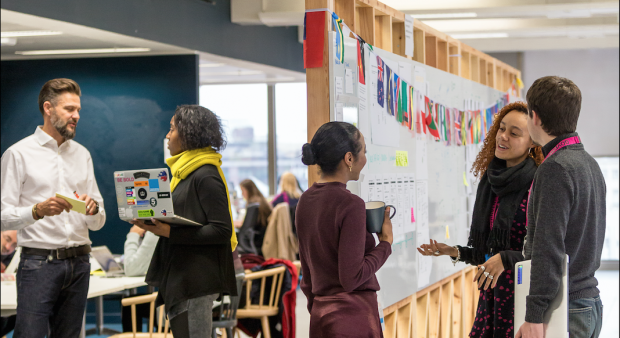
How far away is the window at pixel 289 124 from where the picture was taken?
10.9 m

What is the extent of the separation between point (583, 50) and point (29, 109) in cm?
809

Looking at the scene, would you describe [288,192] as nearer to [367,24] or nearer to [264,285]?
[264,285]

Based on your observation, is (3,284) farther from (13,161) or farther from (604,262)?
(604,262)

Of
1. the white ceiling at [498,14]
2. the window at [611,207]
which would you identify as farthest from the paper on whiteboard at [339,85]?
the window at [611,207]

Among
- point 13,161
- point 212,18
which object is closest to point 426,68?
point 13,161

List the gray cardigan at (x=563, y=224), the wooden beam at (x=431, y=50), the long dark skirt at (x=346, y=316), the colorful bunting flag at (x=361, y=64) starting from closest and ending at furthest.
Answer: the gray cardigan at (x=563, y=224), the long dark skirt at (x=346, y=316), the colorful bunting flag at (x=361, y=64), the wooden beam at (x=431, y=50)

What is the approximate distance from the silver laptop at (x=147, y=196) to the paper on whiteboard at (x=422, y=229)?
5.11 feet

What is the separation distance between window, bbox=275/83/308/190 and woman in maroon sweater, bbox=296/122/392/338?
8669 mm

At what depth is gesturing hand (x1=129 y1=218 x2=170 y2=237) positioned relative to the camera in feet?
8.61

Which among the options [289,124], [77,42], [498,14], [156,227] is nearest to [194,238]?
[156,227]

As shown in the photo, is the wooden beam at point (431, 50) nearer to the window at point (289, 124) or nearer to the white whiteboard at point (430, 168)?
the white whiteboard at point (430, 168)

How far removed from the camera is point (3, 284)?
14.0 feet

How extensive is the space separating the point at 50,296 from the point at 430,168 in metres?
2.34

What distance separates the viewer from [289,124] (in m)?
11.0
